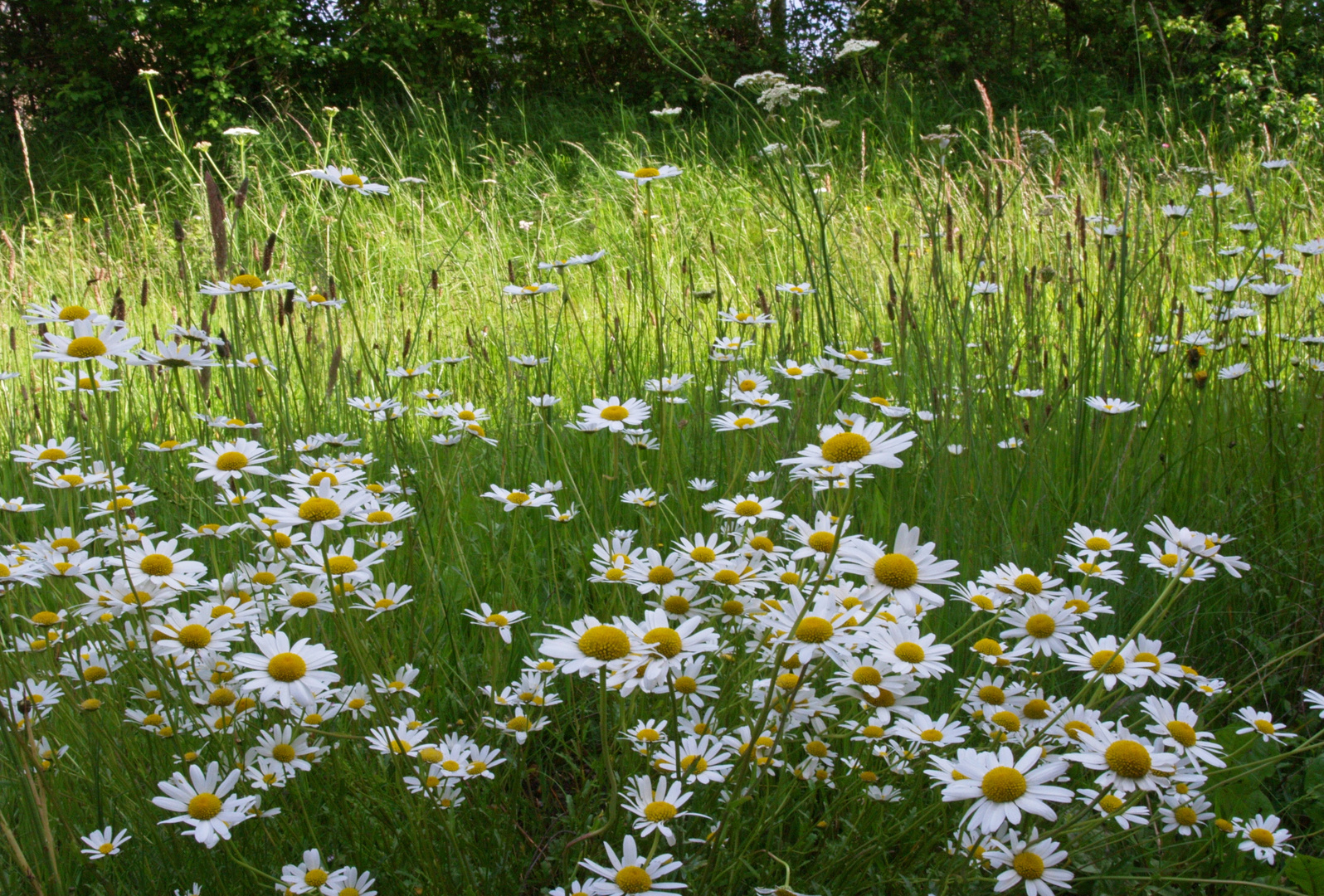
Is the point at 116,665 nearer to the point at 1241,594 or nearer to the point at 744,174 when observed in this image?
the point at 1241,594

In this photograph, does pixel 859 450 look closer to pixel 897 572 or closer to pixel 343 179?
pixel 897 572

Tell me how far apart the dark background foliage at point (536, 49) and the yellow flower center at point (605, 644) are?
8.04 meters

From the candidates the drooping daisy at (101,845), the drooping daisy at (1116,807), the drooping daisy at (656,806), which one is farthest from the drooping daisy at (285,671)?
the drooping daisy at (1116,807)

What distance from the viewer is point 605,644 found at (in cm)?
82

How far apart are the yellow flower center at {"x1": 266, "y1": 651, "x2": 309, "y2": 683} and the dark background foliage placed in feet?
26.5

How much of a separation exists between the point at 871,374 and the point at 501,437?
91 centimetres

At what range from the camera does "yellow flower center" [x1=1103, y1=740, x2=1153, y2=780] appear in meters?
0.79

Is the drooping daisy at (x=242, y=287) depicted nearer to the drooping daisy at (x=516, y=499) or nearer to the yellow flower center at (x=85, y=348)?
the yellow flower center at (x=85, y=348)

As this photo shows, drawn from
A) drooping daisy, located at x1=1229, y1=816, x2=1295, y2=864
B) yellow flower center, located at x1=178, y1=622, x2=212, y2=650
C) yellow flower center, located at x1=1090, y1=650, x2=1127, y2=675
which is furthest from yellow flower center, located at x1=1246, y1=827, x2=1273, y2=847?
yellow flower center, located at x1=178, y1=622, x2=212, y2=650

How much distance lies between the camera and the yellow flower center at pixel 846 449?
0.85 m

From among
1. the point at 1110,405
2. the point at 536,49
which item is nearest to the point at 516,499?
the point at 1110,405

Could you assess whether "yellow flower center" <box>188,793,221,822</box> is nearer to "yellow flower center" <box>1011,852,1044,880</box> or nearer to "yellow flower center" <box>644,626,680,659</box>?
"yellow flower center" <box>644,626,680,659</box>

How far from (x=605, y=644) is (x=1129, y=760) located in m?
0.47

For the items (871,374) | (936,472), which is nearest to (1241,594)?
(936,472)
